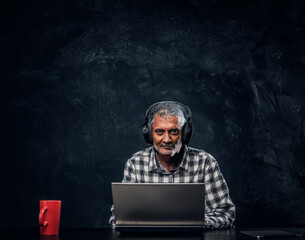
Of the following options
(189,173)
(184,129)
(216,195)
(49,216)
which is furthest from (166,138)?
(49,216)

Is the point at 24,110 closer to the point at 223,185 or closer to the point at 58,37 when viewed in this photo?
the point at 58,37

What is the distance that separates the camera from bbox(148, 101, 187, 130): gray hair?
9.59 feet

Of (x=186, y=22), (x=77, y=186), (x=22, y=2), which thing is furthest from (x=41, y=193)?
(x=186, y=22)

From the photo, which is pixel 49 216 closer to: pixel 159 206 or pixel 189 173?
pixel 159 206

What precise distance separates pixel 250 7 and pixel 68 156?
6.77ft

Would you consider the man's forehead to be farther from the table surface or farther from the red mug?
the red mug

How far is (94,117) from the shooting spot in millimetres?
3717

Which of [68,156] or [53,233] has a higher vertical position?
[68,156]

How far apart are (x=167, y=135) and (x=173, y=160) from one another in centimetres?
22

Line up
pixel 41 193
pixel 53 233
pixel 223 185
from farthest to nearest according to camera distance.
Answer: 1. pixel 41 193
2. pixel 223 185
3. pixel 53 233

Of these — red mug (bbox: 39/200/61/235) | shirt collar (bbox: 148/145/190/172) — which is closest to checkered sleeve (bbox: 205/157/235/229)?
shirt collar (bbox: 148/145/190/172)

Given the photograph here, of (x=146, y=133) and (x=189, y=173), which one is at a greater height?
(x=146, y=133)

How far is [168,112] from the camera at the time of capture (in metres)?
2.93

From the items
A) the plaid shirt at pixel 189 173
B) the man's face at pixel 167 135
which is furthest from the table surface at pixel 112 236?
the man's face at pixel 167 135
